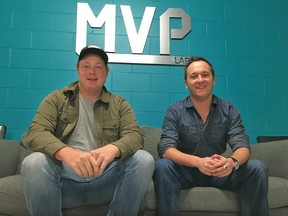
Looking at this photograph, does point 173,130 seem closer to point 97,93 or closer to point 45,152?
point 97,93

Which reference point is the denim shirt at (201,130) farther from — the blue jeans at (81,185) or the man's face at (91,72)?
the man's face at (91,72)

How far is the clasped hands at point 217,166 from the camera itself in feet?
5.00

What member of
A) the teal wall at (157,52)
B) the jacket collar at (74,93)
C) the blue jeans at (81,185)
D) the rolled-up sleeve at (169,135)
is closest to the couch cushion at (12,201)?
the blue jeans at (81,185)

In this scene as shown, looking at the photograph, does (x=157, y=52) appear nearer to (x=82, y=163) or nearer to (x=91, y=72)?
(x=91, y=72)

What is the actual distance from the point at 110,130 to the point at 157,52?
1.31 meters

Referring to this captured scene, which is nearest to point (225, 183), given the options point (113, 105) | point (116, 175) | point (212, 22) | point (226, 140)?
point (226, 140)

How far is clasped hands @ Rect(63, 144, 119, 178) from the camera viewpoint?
132cm

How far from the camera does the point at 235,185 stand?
1.63 m

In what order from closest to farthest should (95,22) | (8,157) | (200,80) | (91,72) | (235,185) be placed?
1. (235,185)
2. (91,72)
3. (200,80)
4. (8,157)
5. (95,22)

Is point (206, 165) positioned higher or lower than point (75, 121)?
lower

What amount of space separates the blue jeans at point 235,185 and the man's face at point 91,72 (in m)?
0.59

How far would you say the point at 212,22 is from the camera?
9.62 ft

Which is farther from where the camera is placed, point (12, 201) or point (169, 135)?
point (169, 135)

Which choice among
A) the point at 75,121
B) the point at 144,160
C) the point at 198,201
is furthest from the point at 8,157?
the point at 198,201
